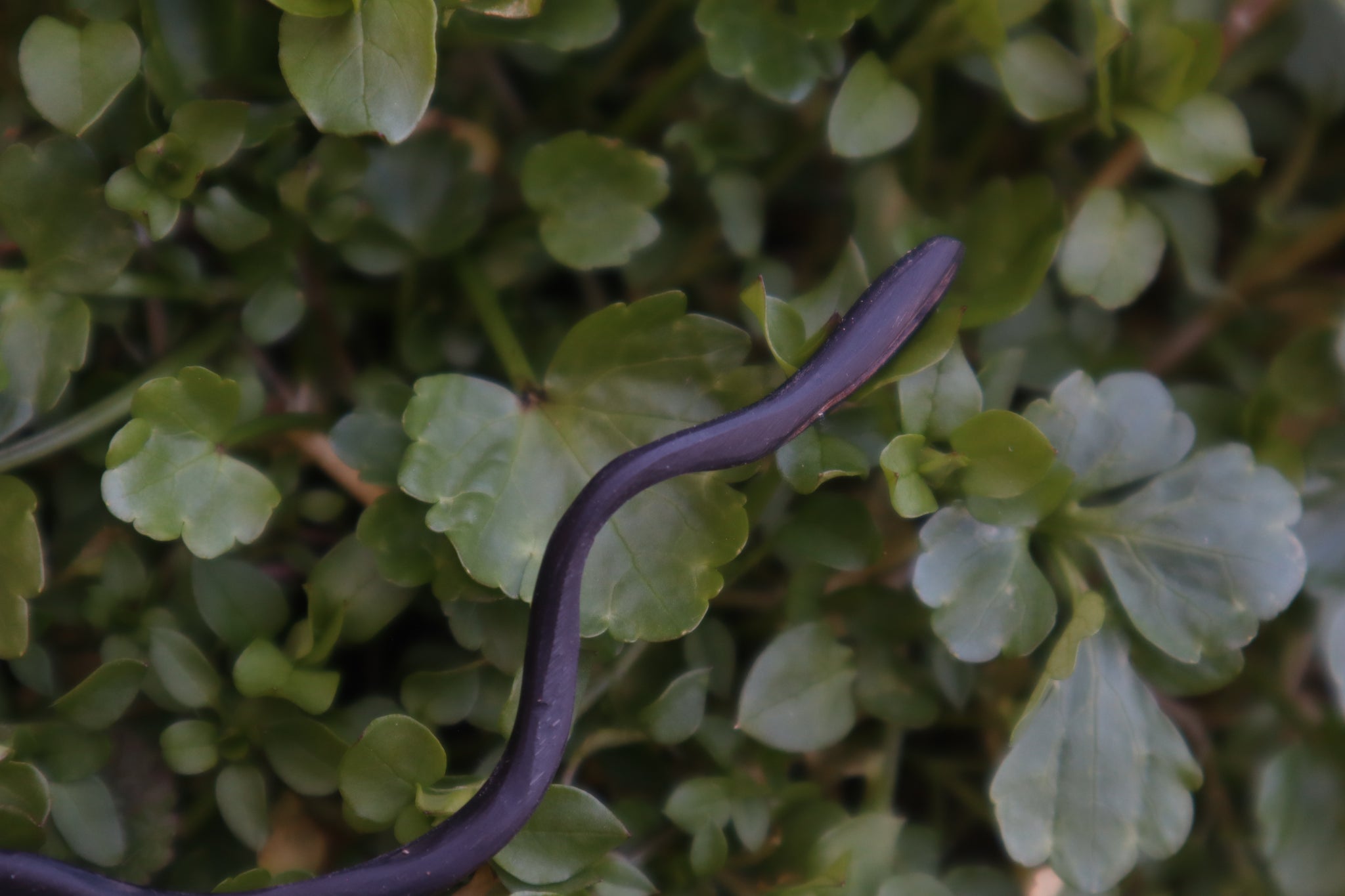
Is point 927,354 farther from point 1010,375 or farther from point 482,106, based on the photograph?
point 482,106

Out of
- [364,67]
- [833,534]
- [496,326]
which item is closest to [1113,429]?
[833,534]

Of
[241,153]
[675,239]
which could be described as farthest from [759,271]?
[241,153]

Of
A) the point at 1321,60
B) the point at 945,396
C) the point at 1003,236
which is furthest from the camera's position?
the point at 1321,60

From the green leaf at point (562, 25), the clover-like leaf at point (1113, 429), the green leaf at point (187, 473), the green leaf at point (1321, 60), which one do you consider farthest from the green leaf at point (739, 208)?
the green leaf at point (1321, 60)

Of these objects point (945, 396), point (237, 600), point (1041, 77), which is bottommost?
point (237, 600)

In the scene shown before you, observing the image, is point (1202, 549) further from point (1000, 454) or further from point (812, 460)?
point (812, 460)

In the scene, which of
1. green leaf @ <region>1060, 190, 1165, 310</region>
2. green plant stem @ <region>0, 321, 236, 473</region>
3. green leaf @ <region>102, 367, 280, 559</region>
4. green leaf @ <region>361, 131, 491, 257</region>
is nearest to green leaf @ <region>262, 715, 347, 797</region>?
green leaf @ <region>102, 367, 280, 559</region>

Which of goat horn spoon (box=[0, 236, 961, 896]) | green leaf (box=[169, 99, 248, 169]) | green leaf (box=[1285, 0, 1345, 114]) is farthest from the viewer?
green leaf (box=[1285, 0, 1345, 114])

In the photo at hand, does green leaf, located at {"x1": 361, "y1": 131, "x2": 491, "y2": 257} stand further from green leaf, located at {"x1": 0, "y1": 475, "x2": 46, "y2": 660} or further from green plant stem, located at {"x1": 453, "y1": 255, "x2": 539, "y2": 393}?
green leaf, located at {"x1": 0, "y1": 475, "x2": 46, "y2": 660}
